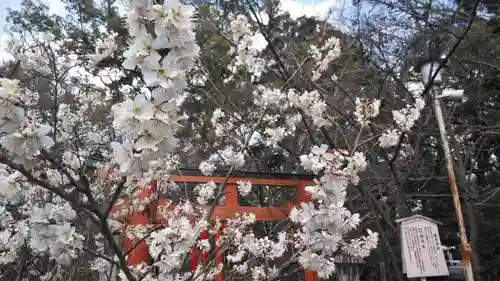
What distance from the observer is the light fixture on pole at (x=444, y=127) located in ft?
14.9

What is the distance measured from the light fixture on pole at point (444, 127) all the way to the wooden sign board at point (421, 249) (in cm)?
21

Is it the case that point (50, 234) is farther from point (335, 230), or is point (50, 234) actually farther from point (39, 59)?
point (39, 59)

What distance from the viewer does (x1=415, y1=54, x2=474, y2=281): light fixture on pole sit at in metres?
4.54

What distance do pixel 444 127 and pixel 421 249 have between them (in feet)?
4.56

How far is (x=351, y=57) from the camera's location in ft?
23.9

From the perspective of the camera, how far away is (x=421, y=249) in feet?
14.9

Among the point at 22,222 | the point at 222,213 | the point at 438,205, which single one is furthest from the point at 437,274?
the point at 438,205

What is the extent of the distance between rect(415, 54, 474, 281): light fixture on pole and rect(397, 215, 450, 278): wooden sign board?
212 mm

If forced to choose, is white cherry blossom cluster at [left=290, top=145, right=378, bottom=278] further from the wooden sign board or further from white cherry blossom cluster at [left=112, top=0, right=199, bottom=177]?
the wooden sign board

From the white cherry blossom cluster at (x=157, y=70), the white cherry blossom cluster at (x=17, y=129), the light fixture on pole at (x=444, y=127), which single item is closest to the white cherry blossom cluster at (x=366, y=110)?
the light fixture on pole at (x=444, y=127)

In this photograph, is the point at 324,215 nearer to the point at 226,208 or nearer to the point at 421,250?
the point at 421,250

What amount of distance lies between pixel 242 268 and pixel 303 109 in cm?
158

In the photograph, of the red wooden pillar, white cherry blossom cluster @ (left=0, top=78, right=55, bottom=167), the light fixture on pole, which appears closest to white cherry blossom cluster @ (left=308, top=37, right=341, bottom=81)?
the light fixture on pole

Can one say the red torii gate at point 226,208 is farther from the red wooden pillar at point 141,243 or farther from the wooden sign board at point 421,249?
the wooden sign board at point 421,249
